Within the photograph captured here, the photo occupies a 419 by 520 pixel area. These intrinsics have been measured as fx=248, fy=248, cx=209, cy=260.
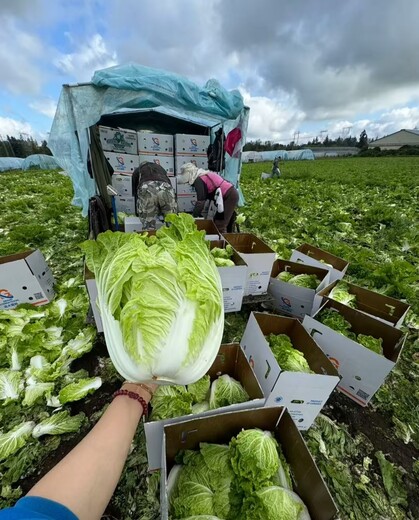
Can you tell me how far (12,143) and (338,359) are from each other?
2459 inches

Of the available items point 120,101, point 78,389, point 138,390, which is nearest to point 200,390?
point 138,390

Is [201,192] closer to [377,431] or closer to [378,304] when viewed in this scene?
[378,304]

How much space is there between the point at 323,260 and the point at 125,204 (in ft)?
17.7

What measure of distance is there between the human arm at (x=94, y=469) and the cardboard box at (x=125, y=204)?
6223 millimetres

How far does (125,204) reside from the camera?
7070 millimetres

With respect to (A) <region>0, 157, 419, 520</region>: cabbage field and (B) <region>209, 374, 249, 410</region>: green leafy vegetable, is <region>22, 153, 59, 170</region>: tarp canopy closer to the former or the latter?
(A) <region>0, 157, 419, 520</region>: cabbage field

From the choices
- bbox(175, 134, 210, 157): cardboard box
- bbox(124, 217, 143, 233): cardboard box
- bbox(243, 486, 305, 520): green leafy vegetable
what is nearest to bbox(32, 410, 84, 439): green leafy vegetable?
bbox(243, 486, 305, 520): green leafy vegetable

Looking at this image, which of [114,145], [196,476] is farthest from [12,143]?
[196,476]

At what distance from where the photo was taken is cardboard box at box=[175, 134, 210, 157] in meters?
6.99

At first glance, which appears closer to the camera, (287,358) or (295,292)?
(287,358)

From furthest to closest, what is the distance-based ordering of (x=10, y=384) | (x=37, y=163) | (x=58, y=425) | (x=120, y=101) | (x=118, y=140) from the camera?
(x=37, y=163) < (x=118, y=140) < (x=120, y=101) < (x=10, y=384) < (x=58, y=425)

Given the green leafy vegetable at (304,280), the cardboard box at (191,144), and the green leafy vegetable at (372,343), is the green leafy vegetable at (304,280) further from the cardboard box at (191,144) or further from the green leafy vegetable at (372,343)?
the cardboard box at (191,144)

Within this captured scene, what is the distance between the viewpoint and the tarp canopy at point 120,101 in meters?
4.46

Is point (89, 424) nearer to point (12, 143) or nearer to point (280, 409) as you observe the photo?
point (280, 409)
